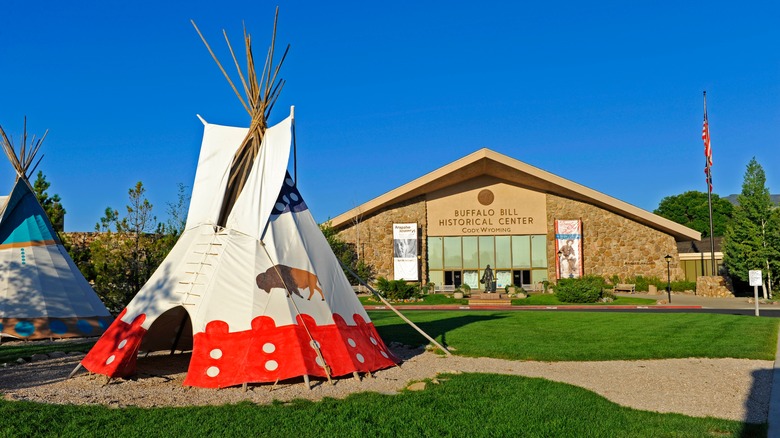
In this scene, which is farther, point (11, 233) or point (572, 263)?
point (572, 263)

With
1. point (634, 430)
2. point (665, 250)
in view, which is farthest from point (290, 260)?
point (665, 250)

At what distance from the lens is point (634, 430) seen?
270 inches

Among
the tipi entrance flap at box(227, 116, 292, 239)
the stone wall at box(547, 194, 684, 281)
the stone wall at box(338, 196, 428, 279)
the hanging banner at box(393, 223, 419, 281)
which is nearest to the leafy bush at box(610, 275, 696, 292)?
the stone wall at box(547, 194, 684, 281)

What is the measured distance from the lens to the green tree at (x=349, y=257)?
40.9 metres

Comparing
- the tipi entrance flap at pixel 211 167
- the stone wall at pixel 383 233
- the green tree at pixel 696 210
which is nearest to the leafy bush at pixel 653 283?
the stone wall at pixel 383 233

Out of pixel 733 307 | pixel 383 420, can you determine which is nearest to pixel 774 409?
pixel 383 420

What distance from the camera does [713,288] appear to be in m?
35.6

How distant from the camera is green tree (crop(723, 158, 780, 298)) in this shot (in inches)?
1344

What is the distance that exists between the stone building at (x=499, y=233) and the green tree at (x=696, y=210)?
29.4 m

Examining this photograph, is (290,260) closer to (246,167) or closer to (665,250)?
(246,167)

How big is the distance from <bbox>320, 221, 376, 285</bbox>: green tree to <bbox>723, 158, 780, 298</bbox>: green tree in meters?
21.9

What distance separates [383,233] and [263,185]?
33.9 m

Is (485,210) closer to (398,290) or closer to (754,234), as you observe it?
(398,290)

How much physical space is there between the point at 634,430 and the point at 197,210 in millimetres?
7707
